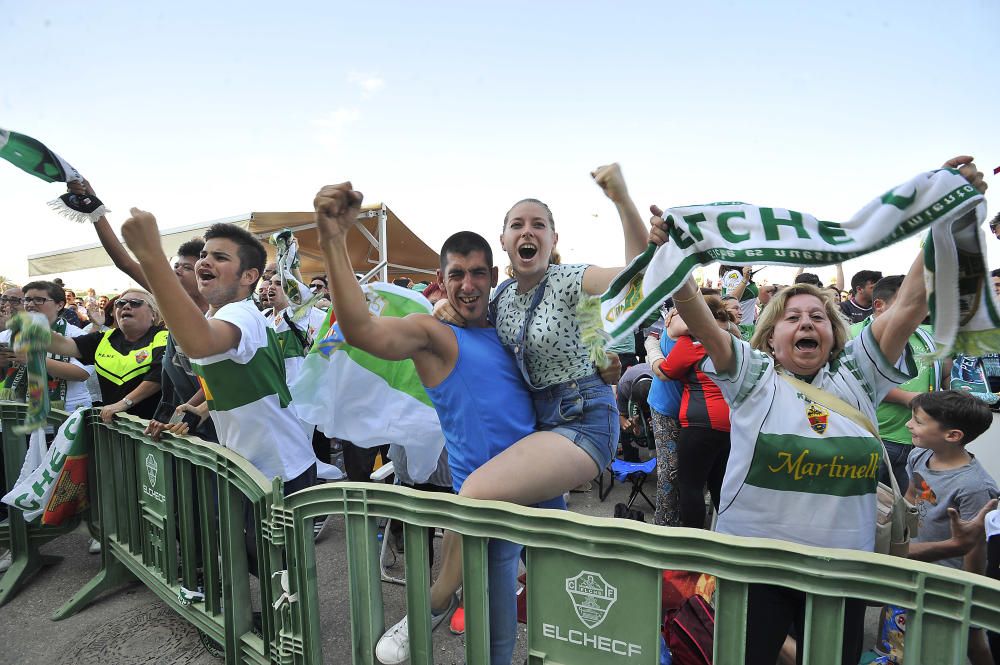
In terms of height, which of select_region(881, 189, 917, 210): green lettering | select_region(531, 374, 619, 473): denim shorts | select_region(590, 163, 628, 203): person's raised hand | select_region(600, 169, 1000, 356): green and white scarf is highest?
select_region(590, 163, 628, 203): person's raised hand

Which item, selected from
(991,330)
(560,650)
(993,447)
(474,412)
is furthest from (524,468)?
(993,447)

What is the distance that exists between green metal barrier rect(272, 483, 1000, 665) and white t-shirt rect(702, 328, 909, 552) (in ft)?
2.14

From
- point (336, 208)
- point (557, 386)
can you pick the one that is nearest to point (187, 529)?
point (336, 208)

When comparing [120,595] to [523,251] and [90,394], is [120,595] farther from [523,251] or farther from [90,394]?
[523,251]

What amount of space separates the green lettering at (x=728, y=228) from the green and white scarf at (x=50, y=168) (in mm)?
3213

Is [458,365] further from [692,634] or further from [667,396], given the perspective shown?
[667,396]

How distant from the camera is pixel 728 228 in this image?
1559 millimetres

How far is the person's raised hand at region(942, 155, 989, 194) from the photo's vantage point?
141 cm

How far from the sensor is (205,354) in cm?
212

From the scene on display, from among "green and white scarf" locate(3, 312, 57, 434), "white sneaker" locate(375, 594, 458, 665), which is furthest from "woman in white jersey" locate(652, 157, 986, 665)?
"green and white scarf" locate(3, 312, 57, 434)

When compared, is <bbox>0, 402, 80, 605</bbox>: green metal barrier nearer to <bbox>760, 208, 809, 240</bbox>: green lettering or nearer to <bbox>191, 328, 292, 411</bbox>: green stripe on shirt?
<bbox>191, 328, 292, 411</bbox>: green stripe on shirt

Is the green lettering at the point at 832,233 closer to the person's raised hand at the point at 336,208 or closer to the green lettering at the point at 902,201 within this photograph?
the green lettering at the point at 902,201

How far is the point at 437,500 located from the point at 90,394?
4477 millimetres

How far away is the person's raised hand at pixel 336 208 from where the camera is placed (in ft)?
5.68
